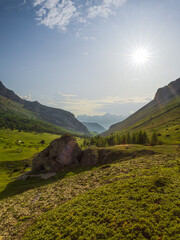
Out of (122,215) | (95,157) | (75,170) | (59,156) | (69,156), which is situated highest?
(95,157)

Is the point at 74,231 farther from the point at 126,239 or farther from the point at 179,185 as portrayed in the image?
the point at 179,185

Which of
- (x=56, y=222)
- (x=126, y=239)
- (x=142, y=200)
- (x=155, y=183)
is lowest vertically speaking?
(x=56, y=222)

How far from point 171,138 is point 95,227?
133m

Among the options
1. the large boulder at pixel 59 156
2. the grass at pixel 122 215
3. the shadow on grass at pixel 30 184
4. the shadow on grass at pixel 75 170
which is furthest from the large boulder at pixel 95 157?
the grass at pixel 122 215

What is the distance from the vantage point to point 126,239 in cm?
1118

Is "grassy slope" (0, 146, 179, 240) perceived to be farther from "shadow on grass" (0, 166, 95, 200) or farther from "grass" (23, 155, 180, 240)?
"shadow on grass" (0, 166, 95, 200)

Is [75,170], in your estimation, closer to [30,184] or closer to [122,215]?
[30,184]

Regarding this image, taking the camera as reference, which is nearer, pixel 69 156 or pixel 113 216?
pixel 113 216

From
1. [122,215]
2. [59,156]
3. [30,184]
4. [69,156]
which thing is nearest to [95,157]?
[69,156]

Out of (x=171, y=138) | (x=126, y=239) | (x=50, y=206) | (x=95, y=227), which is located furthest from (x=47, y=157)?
(x=171, y=138)

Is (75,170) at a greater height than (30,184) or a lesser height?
greater

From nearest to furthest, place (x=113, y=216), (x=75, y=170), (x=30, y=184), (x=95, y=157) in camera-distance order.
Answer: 1. (x=113, y=216)
2. (x=30, y=184)
3. (x=75, y=170)
4. (x=95, y=157)

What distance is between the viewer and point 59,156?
53906 millimetres

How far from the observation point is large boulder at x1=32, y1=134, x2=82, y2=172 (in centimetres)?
5234
